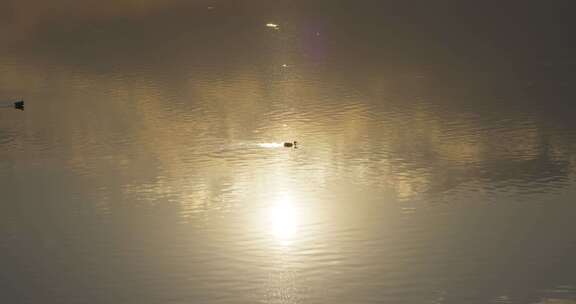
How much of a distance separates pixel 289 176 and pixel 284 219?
428 centimetres

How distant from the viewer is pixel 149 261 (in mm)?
22125

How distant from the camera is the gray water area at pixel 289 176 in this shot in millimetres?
20984

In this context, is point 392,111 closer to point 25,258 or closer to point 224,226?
point 224,226

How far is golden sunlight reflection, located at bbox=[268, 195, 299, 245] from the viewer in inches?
927

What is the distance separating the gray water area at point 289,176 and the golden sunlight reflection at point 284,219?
0.10m

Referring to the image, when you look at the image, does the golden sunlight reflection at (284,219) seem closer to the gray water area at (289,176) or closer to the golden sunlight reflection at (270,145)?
the gray water area at (289,176)

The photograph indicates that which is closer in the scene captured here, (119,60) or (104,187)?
(104,187)

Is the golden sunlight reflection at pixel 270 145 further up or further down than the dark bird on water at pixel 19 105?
further down

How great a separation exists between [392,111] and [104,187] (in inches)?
555

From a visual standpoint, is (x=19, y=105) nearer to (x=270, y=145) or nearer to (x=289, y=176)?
(x=270, y=145)

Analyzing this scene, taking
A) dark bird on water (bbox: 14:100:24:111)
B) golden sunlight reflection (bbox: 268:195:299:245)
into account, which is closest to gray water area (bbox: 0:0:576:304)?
golden sunlight reflection (bbox: 268:195:299:245)

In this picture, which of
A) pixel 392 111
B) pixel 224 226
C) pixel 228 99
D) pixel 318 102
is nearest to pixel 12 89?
pixel 228 99

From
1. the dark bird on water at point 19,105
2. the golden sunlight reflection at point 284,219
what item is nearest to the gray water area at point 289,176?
the golden sunlight reflection at point 284,219

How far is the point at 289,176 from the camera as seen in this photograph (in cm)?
2906
